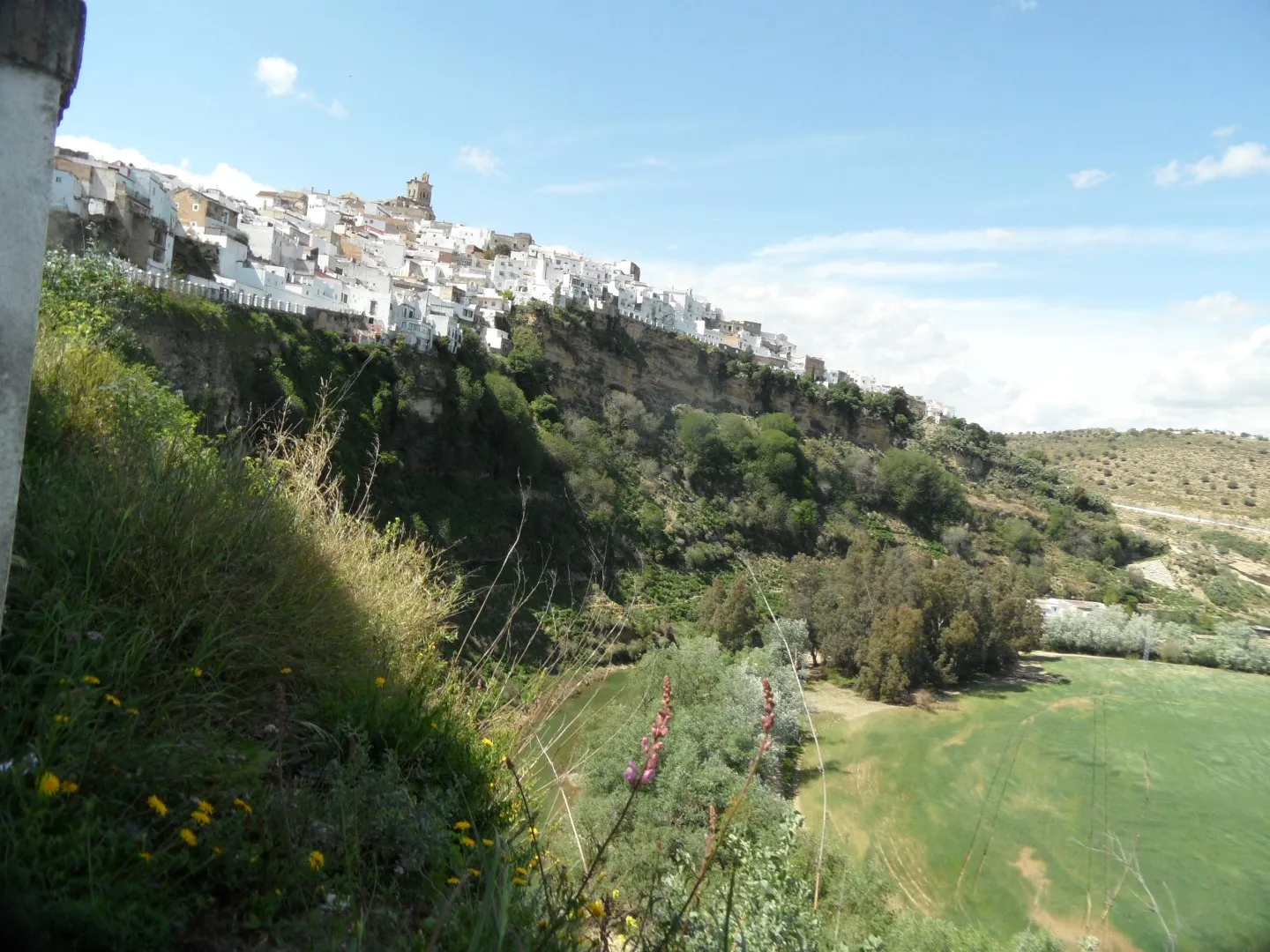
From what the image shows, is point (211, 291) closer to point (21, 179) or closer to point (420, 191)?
point (21, 179)

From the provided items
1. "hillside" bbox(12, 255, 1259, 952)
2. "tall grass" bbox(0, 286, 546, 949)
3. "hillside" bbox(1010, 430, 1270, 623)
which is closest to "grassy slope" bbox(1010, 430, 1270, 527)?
"hillside" bbox(1010, 430, 1270, 623)

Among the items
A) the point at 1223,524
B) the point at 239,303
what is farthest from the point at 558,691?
the point at 1223,524

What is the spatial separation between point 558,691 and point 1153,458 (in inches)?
2684

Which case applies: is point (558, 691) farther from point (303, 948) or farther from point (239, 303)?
point (239, 303)

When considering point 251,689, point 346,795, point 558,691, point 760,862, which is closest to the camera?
point 346,795

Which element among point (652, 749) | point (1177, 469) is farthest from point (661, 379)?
point (1177, 469)

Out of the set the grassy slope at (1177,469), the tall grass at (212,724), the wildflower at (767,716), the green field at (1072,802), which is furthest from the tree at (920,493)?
the wildflower at (767,716)

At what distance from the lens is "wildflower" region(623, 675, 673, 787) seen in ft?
4.55

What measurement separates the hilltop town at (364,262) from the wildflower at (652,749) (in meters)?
2.27

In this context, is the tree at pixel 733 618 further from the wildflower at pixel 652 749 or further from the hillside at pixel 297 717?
the wildflower at pixel 652 749

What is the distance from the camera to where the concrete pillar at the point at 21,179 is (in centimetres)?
170

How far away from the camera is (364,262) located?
34.2 m

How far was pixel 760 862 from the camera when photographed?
586 cm

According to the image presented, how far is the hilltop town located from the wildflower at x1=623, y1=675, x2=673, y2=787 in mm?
2273
